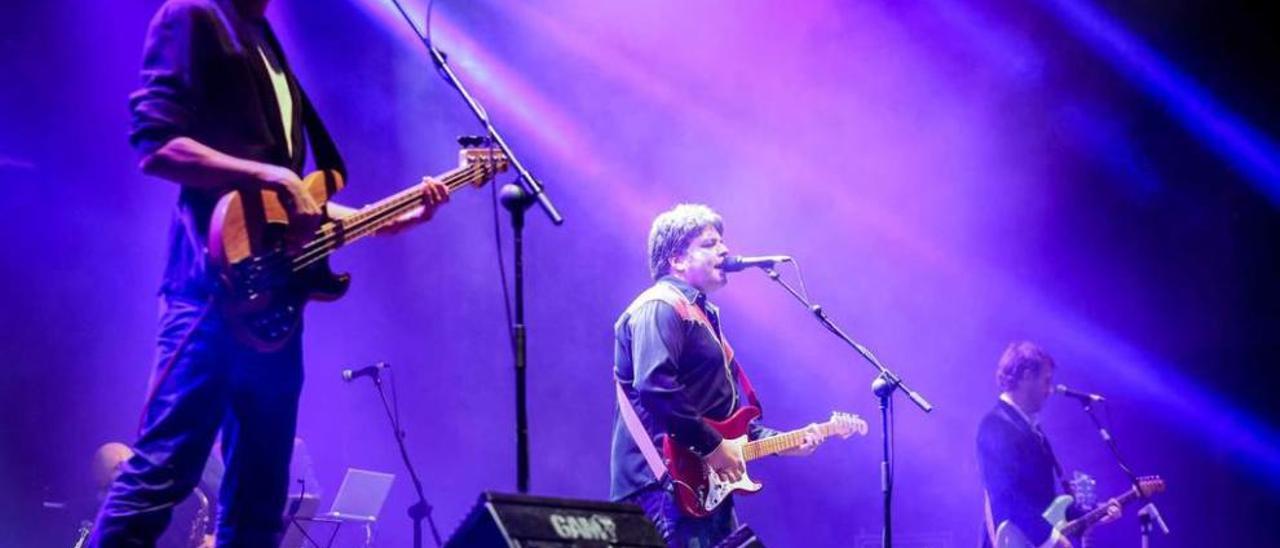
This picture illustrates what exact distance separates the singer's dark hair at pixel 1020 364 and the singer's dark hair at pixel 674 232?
268 cm

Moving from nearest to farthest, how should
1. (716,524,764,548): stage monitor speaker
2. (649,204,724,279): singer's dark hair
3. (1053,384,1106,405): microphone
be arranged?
(716,524,764,548): stage monitor speaker → (649,204,724,279): singer's dark hair → (1053,384,1106,405): microphone

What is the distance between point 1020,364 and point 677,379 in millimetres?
3171

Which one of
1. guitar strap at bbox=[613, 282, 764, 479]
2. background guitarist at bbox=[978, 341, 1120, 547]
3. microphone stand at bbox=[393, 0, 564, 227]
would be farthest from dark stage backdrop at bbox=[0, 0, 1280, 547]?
microphone stand at bbox=[393, 0, 564, 227]

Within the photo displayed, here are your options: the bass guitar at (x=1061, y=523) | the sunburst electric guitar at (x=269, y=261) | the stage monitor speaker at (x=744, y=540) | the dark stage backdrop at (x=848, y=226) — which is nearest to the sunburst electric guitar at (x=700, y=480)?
the stage monitor speaker at (x=744, y=540)

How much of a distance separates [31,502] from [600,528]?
509 cm

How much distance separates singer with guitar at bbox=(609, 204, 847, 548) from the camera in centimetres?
445

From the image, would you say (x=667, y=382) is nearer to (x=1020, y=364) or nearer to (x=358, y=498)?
(x=358, y=498)

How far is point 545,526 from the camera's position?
282 centimetres

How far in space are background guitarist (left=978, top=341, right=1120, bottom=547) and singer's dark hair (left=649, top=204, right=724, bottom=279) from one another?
251 cm

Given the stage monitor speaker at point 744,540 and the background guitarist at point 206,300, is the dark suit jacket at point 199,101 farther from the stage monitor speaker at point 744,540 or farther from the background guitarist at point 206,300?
the stage monitor speaker at point 744,540

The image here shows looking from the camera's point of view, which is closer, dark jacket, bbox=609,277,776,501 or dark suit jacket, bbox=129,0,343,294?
dark suit jacket, bbox=129,0,343,294

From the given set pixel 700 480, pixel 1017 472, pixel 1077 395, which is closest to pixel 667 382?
pixel 700 480

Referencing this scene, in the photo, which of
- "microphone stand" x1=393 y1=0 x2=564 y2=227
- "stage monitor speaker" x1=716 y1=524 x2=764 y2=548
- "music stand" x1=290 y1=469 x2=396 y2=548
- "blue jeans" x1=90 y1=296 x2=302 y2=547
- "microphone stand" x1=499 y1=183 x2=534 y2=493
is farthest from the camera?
"music stand" x1=290 y1=469 x2=396 y2=548

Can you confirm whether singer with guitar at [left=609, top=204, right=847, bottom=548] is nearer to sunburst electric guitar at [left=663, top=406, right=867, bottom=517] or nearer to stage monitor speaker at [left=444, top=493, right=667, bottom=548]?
sunburst electric guitar at [left=663, top=406, right=867, bottom=517]
